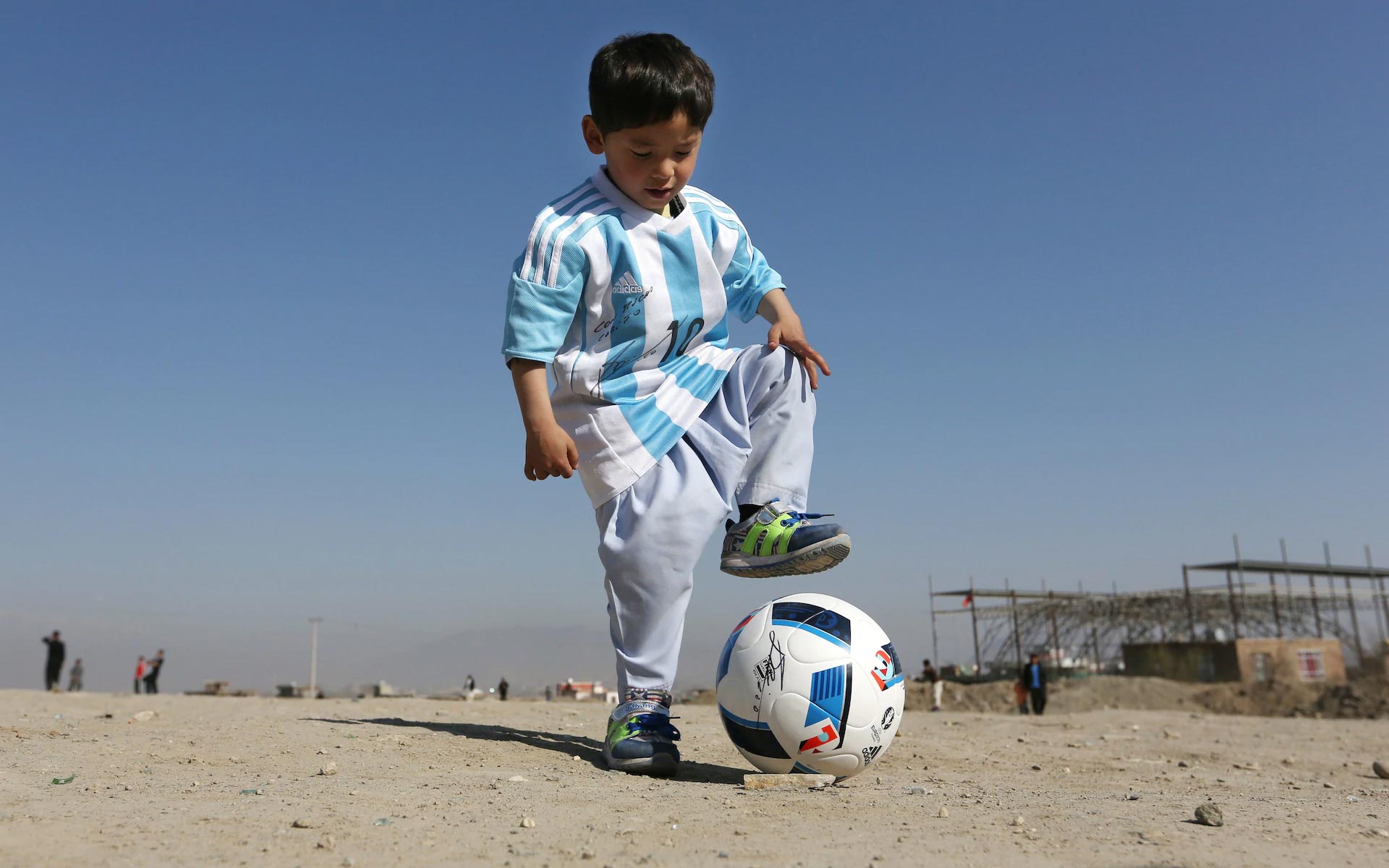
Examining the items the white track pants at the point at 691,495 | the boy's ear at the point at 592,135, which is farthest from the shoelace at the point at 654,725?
the boy's ear at the point at 592,135

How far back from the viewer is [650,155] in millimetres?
3541

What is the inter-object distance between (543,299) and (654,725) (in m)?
1.63

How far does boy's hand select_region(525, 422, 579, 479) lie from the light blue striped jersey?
206 mm

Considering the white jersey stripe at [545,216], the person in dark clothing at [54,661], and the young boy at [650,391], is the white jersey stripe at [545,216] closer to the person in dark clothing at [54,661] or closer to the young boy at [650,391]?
the young boy at [650,391]

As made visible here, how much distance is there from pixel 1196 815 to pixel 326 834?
2278mm

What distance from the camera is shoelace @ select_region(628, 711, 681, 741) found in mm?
3576

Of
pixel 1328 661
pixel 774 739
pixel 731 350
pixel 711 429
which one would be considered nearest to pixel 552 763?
pixel 774 739

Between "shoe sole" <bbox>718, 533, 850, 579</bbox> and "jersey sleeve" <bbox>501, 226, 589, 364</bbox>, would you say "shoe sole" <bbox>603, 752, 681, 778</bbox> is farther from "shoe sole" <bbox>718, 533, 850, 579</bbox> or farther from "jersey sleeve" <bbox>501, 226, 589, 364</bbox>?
"jersey sleeve" <bbox>501, 226, 589, 364</bbox>

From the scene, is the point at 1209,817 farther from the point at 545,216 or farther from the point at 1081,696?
the point at 1081,696

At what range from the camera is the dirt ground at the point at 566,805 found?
218 centimetres

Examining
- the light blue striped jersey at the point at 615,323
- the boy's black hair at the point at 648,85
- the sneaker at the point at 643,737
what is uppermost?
the boy's black hair at the point at 648,85

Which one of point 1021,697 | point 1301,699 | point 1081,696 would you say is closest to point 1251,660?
point 1301,699

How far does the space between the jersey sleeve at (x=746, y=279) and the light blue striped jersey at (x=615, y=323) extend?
253 millimetres

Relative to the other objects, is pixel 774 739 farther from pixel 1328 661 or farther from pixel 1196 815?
pixel 1328 661
